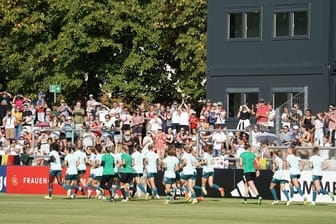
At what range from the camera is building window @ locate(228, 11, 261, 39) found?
189 ft

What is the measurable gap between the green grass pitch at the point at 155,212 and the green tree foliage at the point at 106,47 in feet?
67.0

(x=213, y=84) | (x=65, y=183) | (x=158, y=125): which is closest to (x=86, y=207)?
(x=65, y=183)

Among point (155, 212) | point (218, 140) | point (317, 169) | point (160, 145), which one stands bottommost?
point (155, 212)

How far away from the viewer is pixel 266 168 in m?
45.7

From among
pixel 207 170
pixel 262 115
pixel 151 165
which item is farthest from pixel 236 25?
pixel 151 165

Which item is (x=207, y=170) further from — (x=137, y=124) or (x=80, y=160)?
(x=137, y=124)

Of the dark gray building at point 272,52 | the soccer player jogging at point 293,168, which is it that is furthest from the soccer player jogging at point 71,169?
the dark gray building at point 272,52

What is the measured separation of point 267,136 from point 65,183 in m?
8.51

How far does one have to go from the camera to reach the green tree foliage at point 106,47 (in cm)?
6488

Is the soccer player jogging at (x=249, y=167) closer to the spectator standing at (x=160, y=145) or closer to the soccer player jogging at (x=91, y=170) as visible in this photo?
the spectator standing at (x=160, y=145)

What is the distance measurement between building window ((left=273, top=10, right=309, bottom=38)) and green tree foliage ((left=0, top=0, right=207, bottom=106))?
7.31 metres

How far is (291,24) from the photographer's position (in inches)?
2221

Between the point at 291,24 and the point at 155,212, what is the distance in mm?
21694

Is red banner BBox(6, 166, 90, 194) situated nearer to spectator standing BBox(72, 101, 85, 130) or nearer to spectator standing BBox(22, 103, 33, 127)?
spectator standing BBox(22, 103, 33, 127)
